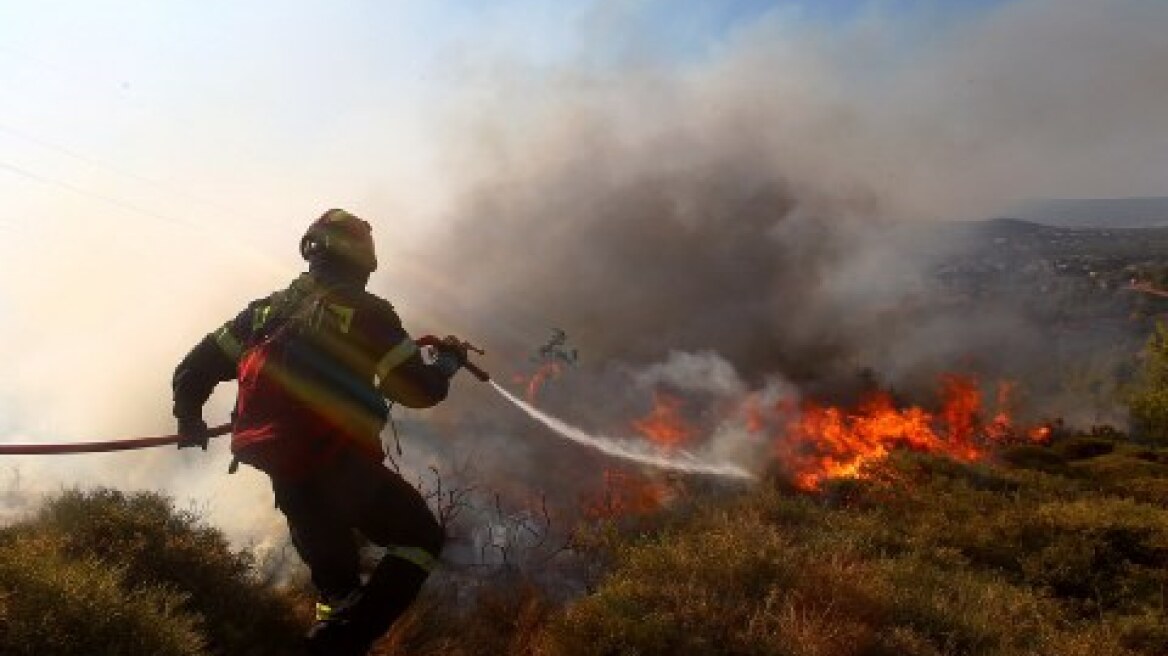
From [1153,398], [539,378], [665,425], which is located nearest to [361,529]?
[665,425]

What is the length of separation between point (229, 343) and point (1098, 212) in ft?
603

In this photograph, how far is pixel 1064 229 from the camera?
9569cm

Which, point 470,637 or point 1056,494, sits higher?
point 470,637

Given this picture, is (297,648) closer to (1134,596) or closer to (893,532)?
(893,532)

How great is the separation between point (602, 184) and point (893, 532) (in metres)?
17.8

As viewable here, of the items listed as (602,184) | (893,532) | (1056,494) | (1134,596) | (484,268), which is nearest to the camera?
(1134,596)

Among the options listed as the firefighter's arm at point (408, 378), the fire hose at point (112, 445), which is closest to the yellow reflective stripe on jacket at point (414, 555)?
the firefighter's arm at point (408, 378)

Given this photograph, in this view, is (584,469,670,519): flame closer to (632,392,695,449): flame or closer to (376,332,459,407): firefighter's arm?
(632,392,695,449): flame

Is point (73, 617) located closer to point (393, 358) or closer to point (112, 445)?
point (112, 445)

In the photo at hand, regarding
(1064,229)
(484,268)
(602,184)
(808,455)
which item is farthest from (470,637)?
(1064,229)

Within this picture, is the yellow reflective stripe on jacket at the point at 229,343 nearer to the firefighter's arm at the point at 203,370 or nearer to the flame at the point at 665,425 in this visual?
the firefighter's arm at the point at 203,370

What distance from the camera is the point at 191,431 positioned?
4234mm

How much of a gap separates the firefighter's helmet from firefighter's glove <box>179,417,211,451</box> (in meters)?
1.06

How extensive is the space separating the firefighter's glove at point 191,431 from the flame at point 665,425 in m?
12.2
